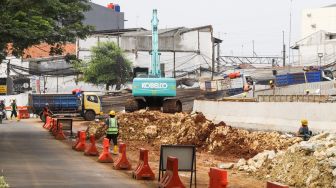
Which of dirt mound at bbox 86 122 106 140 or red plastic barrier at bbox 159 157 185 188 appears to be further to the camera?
dirt mound at bbox 86 122 106 140

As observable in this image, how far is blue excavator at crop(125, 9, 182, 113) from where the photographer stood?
38.8 meters

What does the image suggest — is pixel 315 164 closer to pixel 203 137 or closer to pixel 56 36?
pixel 203 137

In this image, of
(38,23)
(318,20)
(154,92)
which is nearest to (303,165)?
(38,23)

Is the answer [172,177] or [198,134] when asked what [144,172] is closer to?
[172,177]

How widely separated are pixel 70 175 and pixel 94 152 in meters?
6.96

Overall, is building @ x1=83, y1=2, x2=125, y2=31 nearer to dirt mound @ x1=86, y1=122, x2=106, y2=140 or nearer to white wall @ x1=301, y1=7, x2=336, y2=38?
white wall @ x1=301, y1=7, x2=336, y2=38

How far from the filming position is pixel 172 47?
8594cm

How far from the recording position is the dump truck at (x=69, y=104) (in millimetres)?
53688

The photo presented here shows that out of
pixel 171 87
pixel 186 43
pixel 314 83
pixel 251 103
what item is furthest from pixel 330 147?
pixel 186 43

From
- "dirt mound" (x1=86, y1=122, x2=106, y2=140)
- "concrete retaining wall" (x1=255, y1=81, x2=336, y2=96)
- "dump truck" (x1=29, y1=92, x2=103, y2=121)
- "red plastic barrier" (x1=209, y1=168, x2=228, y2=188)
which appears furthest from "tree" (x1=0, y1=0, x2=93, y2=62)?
"concrete retaining wall" (x1=255, y1=81, x2=336, y2=96)

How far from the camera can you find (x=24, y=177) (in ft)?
53.5

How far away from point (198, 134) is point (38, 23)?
9278 mm

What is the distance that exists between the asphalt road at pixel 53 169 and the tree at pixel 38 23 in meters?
4.69

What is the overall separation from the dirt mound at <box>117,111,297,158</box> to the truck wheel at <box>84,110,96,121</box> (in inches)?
716
